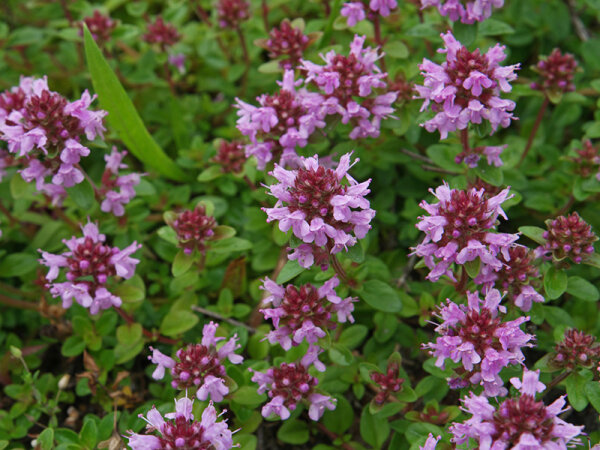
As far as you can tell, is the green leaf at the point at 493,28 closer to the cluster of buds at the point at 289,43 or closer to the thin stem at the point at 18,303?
the cluster of buds at the point at 289,43

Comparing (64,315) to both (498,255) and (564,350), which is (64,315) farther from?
(564,350)

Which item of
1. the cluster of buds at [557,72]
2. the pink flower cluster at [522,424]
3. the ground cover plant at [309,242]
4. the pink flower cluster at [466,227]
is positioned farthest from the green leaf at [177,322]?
the cluster of buds at [557,72]

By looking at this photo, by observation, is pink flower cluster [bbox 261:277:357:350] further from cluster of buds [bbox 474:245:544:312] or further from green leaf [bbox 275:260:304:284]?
cluster of buds [bbox 474:245:544:312]

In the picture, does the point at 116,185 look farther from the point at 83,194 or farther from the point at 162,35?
the point at 162,35

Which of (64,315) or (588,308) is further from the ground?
(588,308)

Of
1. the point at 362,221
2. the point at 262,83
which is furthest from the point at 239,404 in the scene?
the point at 262,83

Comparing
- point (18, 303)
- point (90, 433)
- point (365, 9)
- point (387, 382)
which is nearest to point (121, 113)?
point (18, 303)
